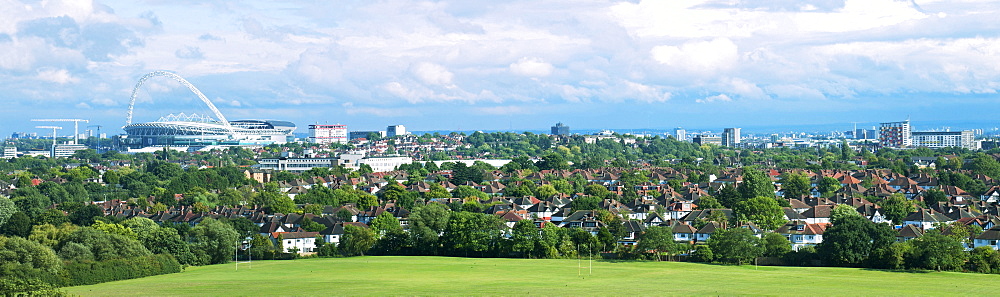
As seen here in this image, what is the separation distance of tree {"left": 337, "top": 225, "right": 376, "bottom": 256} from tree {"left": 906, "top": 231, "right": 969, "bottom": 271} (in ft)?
84.4

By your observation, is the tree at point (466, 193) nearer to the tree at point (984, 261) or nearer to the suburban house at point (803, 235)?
the suburban house at point (803, 235)

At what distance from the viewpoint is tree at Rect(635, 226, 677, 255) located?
55.2 metres

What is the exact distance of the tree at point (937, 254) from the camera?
49062 mm

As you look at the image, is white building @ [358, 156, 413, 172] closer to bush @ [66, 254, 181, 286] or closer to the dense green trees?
bush @ [66, 254, 181, 286]

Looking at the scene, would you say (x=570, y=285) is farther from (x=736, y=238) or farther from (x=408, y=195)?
(x=408, y=195)

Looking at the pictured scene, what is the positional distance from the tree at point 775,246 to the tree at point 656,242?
13.8 ft

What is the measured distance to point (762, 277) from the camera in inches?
1890

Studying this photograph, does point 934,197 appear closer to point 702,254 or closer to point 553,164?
point 702,254

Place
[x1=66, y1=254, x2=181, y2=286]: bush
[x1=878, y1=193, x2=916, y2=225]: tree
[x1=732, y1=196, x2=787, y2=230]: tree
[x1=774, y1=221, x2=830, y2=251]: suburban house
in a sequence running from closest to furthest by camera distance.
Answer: [x1=66, y1=254, x2=181, y2=286]: bush < [x1=774, y1=221, x2=830, y2=251]: suburban house < [x1=732, y1=196, x2=787, y2=230]: tree < [x1=878, y1=193, x2=916, y2=225]: tree

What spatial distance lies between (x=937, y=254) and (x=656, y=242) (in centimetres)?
1238

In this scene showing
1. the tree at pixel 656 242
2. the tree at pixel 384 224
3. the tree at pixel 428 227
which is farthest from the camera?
the tree at pixel 384 224

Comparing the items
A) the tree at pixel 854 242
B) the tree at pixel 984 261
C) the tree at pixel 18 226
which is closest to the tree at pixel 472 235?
the tree at pixel 854 242

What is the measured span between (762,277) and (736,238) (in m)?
6.14

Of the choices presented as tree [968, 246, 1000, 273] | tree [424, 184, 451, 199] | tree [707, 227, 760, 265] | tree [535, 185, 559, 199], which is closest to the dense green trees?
tree [707, 227, 760, 265]
